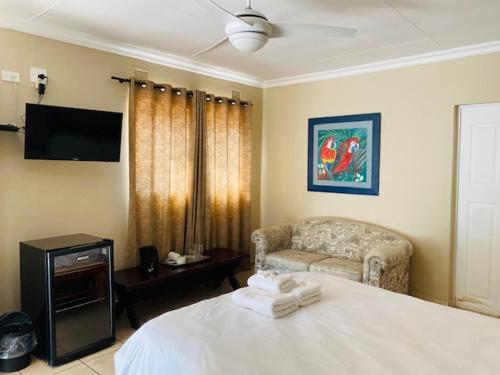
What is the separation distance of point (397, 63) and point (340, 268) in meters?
2.36

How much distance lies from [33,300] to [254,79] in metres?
3.78

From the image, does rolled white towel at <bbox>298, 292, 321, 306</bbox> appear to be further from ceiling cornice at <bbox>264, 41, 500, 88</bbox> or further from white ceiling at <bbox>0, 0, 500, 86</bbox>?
ceiling cornice at <bbox>264, 41, 500, 88</bbox>

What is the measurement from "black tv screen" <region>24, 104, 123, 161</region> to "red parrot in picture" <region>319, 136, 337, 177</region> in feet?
8.39

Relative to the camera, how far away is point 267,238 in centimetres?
454

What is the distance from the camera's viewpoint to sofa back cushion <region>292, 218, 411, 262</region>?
14.1 ft

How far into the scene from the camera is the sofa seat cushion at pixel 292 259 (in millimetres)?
4164

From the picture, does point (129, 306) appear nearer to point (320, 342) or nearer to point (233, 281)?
point (233, 281)

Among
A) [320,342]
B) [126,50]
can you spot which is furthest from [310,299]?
[126,50]

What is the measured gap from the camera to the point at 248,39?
89.4 inches

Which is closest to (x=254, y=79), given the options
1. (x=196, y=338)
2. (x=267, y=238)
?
(x=267, y=238)

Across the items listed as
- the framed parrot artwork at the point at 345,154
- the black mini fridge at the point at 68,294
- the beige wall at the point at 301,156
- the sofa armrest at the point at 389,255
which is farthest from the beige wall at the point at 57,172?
the sofa armrest at the point at 389,255

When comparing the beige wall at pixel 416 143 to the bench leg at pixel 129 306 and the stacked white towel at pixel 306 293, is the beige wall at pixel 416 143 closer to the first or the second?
the stacked white towel at pixel 306 293

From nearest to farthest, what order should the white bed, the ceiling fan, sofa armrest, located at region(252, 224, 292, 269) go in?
the white bed
the ceiling fan
sofa armrest, located at region(252, 224, 292, 269)

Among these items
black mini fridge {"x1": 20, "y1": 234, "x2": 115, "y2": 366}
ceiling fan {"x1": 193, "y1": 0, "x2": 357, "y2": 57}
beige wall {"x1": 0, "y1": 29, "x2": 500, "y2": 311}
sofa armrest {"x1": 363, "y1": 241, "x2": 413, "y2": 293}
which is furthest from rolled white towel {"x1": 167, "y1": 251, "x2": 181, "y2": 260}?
ceiling fan {"x1": 193, "y1": 0, "x2": 357, "y2": 57}
